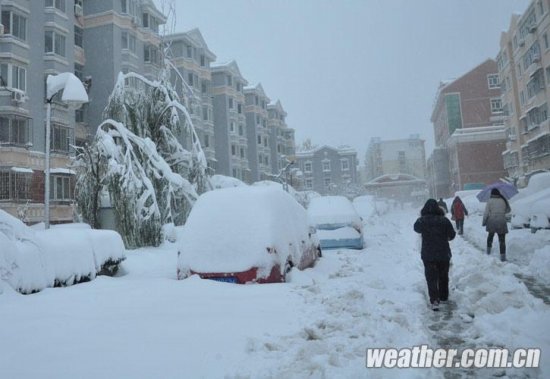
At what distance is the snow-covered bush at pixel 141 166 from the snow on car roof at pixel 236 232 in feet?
24.7

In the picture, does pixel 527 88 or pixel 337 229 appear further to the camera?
pixel 527 88

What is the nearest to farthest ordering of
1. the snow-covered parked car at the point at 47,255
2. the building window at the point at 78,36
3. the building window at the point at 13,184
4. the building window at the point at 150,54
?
the snow-covered parked car at the point at 47,255 → the building window at the point at 13,184 → the building window at the point at 78,36 → the building window at the point at 150,54

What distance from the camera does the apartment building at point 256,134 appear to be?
192 ft

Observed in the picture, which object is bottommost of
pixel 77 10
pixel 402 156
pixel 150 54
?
pixel 150 54

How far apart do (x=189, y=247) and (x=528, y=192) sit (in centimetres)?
1729

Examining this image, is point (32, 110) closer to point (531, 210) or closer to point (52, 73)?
point (52, 73)

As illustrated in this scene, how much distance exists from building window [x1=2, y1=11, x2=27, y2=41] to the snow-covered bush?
13105 millimetres

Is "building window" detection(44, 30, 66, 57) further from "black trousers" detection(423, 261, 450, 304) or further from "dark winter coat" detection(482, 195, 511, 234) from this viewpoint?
"black trousers" detection(423, 261, 450, 304)

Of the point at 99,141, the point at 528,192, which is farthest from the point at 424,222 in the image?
the point at 528,192

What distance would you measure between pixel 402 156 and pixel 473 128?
62379mm

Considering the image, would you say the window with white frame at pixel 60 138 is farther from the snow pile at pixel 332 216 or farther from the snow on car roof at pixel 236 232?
the snow on car roof at pixel 236 232

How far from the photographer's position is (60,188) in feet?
88.4

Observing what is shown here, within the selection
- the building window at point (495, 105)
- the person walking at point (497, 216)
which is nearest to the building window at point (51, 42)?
the person walking at point (497, 216)

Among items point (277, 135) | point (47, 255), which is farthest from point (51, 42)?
point (277, 135)
